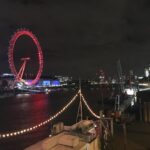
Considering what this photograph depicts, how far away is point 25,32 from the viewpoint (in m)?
71.8

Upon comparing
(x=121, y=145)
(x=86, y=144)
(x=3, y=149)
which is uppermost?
(x=86, y=144)

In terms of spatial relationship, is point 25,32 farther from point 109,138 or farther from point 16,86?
point 109,138

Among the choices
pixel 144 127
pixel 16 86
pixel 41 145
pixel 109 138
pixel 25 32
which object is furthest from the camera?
pixel 16 86

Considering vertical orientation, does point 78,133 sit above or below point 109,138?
above

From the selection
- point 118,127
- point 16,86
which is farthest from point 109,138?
point 16,86

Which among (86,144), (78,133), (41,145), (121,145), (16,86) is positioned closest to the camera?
(41,145)

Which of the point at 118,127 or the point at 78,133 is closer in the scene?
the point at 78,133

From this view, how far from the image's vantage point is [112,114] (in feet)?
40.3

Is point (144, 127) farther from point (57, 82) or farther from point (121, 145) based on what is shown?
point (57, 82)

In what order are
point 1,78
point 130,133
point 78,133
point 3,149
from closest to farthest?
point 78,133, point 130,133, point 3,149, point 1,78

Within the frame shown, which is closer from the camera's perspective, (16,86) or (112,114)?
(112,114)

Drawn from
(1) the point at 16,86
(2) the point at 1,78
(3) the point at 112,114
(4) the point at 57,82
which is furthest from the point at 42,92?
(3) the point at 112,114

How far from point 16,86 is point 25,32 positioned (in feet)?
183

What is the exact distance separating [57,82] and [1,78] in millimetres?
45421
